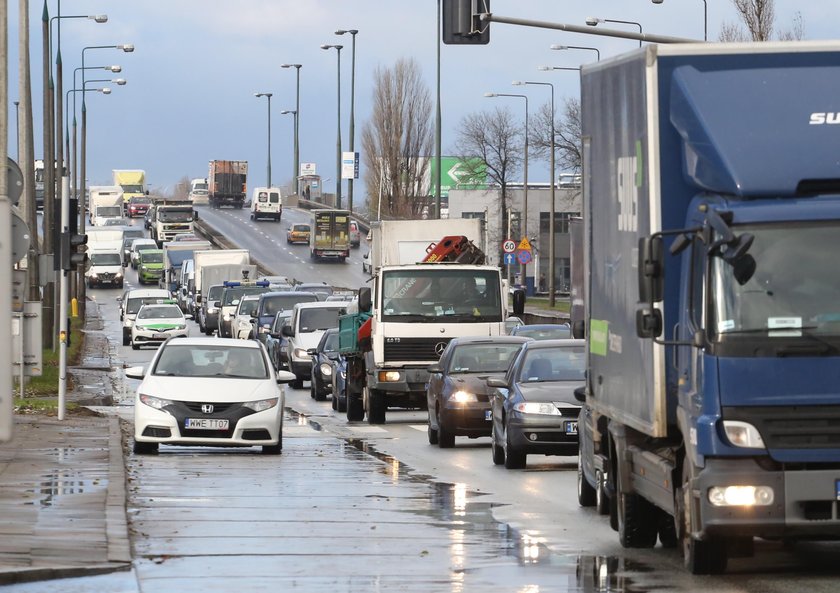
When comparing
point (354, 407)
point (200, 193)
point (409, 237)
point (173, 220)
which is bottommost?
point (354, 407)

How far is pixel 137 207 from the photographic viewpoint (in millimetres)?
147250

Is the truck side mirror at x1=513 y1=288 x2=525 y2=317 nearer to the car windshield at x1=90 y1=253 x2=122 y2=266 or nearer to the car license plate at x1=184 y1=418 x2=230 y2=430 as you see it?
the car license plate at x1=184 y1=418 x2=230 y2=430

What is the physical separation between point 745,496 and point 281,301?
41.7 m

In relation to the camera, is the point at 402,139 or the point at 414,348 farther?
the point at 402,139

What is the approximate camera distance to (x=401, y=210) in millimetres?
128375

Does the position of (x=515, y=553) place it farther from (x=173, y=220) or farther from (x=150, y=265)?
(x=173, y=220)

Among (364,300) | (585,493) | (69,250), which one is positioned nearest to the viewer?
(585,493)

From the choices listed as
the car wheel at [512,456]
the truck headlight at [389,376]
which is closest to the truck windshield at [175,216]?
the truck headlight at [389,376]

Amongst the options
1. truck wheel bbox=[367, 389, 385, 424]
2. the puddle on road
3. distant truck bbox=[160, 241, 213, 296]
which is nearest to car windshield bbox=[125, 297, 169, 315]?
distant truck bbox=[160, 241, 213, 296]

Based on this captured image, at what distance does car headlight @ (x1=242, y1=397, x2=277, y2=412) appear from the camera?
2322 centimetres

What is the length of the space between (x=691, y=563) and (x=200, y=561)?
320 centimetres

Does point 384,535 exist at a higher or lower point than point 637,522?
lower

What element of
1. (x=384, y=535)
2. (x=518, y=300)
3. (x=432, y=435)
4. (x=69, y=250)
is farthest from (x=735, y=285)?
(x=518, y=300)

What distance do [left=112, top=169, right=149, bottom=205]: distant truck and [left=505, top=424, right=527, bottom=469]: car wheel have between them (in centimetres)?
13912
